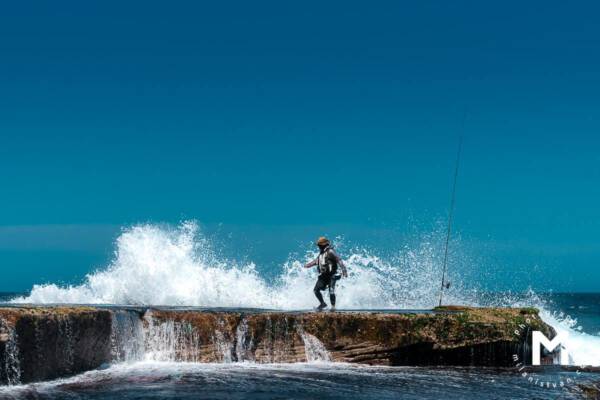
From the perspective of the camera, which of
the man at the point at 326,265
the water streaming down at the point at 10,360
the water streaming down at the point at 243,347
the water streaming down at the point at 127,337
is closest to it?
the water streaming down at the point at 10,360

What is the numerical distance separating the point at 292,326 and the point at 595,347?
12.1 metres

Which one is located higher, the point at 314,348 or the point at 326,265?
the point at 326,265

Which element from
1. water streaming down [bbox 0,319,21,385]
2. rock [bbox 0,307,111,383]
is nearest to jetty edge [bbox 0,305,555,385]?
rock [bbox 0,307,111,383]

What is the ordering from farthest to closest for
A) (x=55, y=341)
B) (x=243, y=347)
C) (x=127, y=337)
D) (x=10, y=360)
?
(x=243, y=347), (x=127, y=337), (x=55, y=341), (x=10, y=360)

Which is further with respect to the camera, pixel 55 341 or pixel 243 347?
pixel 243 347

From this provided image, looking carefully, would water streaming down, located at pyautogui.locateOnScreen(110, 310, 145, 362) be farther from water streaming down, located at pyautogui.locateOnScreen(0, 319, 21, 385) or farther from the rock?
water streaming down, located at pyautogui.locateOnScreen(0, 319, 21, 385)

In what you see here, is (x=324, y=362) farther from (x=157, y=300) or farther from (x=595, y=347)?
(x=157, y=300)

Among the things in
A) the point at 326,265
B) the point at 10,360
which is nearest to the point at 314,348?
the point at 326,265

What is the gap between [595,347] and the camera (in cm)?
2077

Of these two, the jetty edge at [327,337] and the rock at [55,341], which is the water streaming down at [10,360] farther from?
the jetty edge at [327,337]

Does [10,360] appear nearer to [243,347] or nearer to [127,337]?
[127,337]

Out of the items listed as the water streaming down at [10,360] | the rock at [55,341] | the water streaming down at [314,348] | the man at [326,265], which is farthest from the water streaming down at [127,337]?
the man at [326,265]

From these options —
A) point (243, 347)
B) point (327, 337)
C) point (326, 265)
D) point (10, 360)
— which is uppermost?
point (326, 265)

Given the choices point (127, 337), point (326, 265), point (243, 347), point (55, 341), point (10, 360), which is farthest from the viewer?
point (326, 265)
